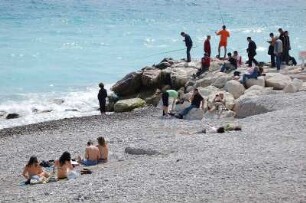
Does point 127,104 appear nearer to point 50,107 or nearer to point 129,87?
A: point 129,87

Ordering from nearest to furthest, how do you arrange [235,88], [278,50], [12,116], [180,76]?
[235,88] → [278,50] → [12,116] → [180,76]

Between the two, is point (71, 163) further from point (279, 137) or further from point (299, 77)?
point (299, 77)

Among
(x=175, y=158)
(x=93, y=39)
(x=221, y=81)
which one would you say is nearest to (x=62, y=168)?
(x=175, y=158)

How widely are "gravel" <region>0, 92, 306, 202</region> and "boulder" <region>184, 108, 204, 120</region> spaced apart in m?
0.48

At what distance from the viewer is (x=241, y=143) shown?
18844 millimetres

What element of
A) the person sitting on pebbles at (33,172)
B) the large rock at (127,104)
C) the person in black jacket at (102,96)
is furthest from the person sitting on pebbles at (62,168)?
the large rock at (127,104)

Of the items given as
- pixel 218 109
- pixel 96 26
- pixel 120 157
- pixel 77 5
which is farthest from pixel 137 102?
pixel 77 5

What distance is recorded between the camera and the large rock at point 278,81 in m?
26.7

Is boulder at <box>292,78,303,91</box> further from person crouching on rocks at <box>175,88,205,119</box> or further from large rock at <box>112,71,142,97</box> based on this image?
large rock at <box>112,71,142,97</box>

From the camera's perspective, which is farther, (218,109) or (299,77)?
(299,77)

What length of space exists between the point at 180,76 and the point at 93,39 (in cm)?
2742

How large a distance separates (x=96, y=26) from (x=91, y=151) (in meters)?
47.2

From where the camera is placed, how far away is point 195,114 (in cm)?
2408

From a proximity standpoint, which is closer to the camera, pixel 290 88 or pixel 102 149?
pixel 102 149
